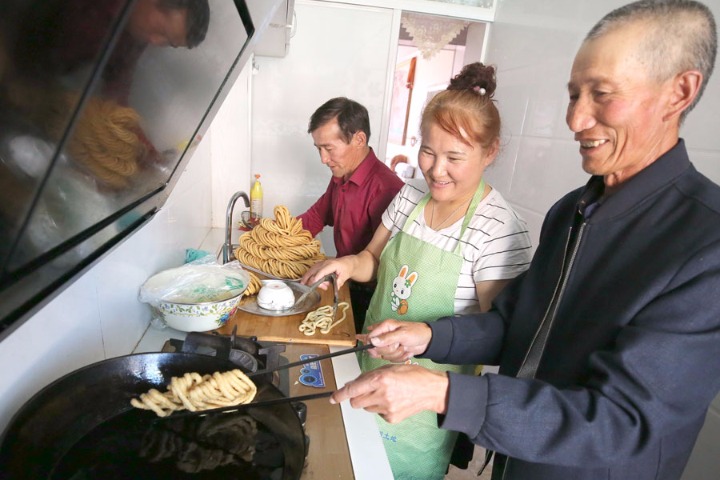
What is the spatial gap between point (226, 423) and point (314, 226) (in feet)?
4.12

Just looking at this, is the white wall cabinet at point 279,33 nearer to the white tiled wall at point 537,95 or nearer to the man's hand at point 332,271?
the man's hand at point 332,271

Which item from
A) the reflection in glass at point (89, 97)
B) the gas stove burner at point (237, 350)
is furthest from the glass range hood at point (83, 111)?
the gas stove burner at point (237, 350)

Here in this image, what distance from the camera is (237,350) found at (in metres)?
0.84

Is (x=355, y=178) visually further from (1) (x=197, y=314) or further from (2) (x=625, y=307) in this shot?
(2) (x=625, y=307)

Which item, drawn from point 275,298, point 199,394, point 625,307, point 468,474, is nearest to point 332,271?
point 275,298

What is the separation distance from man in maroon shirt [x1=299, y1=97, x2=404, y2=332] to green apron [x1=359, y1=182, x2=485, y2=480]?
43 cm

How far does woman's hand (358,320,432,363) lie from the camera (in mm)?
849

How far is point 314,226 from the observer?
1.87 metres

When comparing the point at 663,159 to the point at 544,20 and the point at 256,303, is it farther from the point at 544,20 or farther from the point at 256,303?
the point at 544,20

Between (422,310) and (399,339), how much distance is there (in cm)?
23

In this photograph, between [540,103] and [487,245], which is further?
[540,103]

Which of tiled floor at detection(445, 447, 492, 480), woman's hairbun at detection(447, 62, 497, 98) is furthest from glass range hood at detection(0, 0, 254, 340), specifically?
Answer: tiled floor at detection(445, 447, 492, 480)

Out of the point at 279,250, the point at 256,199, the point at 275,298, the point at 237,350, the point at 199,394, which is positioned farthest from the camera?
the point at 256,199

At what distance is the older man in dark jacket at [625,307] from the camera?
1.72ft
